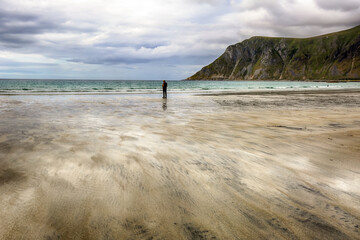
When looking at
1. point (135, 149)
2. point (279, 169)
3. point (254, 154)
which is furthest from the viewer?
point (135, 149)

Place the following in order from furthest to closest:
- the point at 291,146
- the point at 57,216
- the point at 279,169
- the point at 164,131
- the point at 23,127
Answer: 1. the point at 23,127
2. the point at 164,131
3. the point at 291,146
4. the point at 279,169
5. the point at 57,216

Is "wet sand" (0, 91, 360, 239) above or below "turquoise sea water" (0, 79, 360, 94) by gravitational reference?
below

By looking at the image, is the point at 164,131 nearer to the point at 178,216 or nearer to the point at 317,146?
the point at 317,146

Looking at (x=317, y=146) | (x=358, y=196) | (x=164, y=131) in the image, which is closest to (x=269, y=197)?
(x=358, y=196)

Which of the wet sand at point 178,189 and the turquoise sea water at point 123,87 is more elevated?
the turquoise sea water at point 123,87

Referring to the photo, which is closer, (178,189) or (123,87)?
(178,189)

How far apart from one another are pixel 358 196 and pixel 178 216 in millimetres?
2412

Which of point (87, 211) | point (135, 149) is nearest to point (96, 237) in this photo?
point (87, 211)

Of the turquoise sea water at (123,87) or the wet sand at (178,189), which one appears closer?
the wet sand at (178,189)

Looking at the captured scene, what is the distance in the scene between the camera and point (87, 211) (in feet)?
8.59

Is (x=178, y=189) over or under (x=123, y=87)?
under

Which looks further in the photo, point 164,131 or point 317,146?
point 164,131

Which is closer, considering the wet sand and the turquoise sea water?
the wet sand

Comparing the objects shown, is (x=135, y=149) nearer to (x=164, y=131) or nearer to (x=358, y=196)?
(x=164, y=131)
